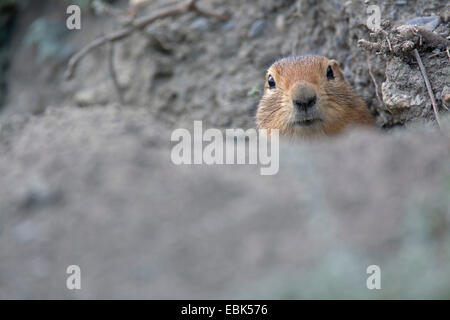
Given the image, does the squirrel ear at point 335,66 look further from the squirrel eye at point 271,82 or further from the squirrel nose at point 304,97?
the squirrel nose at point 304,97

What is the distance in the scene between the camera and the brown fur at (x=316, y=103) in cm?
473

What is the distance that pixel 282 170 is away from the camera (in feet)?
10.2

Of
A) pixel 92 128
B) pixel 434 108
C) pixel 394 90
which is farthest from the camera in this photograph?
pixel 394 90

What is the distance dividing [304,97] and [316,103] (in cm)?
14

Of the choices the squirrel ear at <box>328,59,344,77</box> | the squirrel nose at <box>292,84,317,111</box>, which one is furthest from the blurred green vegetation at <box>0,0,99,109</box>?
the squirrel nose at <box>292,84,317,111</box>

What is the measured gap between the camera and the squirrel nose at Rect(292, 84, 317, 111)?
15.1 feet

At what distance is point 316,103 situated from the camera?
15.3 feet

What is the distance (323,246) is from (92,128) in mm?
1963

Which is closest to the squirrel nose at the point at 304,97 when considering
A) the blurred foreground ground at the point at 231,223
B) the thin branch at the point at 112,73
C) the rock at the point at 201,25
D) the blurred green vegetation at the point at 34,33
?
the blurred foreground ground at the point at 231,223

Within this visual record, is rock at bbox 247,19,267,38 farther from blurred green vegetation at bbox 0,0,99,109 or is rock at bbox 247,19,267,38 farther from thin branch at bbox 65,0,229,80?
blurred green vegetation at bbox 0,0,99,109

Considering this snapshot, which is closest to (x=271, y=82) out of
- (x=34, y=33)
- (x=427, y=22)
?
(x=427, y=22)

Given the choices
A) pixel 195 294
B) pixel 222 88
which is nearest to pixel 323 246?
pixel 195 294
